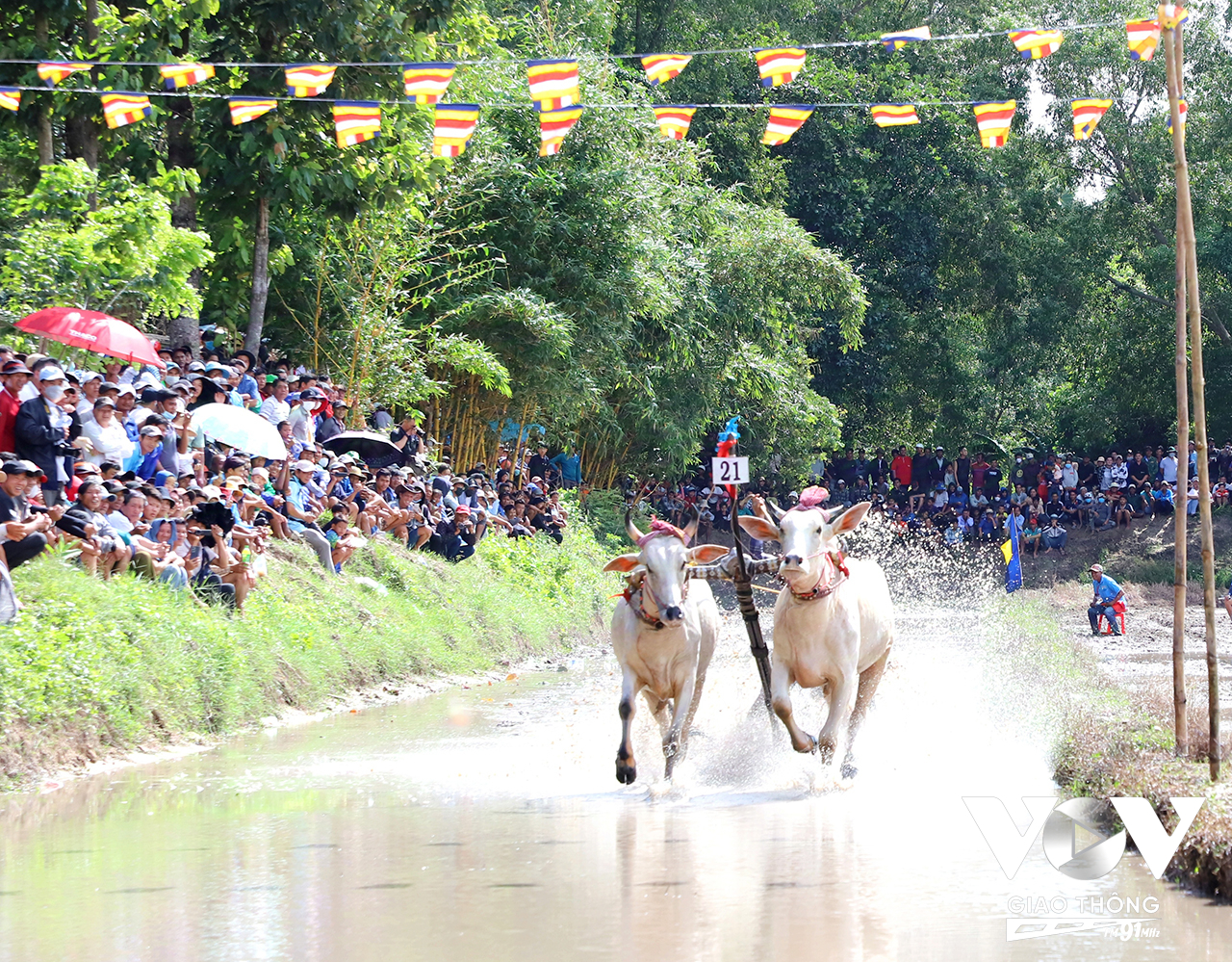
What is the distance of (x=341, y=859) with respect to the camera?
28.5ft

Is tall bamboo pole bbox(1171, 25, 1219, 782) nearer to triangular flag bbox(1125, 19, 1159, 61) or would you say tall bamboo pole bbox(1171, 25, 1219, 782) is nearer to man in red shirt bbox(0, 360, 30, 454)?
triangular flag bbox(1125, 19, 1159, 61)

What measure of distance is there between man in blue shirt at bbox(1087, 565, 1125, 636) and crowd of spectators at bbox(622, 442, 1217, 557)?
9.70 meters

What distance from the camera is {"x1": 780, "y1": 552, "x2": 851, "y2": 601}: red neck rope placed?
35.3 feet

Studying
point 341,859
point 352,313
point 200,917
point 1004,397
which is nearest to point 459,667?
point 352,313

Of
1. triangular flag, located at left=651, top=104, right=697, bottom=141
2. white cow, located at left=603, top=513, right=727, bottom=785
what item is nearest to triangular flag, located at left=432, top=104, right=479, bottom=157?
triangular flag, located at left=651, top=104, right=697, bottom=141

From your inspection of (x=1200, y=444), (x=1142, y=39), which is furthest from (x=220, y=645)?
(x=1142, y=39)

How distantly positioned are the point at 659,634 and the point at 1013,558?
2088 cm

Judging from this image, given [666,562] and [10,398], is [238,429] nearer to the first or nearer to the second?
[10,398]

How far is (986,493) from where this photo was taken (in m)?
38.3

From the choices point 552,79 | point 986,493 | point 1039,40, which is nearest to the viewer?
point 1039,40

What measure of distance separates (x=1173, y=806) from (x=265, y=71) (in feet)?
47.9

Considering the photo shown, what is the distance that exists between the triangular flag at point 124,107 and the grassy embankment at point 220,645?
432cm

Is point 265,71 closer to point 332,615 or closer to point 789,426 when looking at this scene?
point 332,615

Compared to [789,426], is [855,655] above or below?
above
